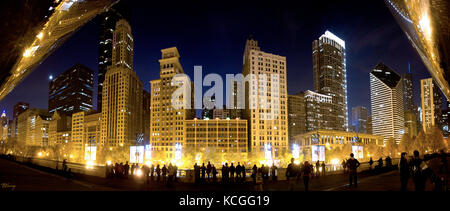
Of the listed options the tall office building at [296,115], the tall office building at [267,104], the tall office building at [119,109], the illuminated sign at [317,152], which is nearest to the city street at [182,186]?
the illuminated sign at [317,152]

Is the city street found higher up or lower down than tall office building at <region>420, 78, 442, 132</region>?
lower down

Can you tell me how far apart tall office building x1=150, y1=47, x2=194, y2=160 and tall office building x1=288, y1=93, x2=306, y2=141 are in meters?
95.3

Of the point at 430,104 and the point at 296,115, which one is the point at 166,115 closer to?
the point at 296,115

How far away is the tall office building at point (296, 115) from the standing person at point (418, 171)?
181371 millimetres

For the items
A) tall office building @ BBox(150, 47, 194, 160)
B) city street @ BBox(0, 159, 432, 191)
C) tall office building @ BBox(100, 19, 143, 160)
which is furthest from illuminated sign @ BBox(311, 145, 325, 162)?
tall office building @ BBox(100, 19, 143, 160)

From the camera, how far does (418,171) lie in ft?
31.4

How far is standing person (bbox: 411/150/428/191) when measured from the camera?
950 centimetres

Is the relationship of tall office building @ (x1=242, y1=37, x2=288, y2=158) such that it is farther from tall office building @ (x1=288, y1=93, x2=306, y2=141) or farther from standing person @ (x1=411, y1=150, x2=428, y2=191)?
standing person @ (x1=411, y1=150, x2=428, y2=191)

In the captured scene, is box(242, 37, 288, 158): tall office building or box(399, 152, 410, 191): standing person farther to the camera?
box(242, 37, 288, 158): tall office building

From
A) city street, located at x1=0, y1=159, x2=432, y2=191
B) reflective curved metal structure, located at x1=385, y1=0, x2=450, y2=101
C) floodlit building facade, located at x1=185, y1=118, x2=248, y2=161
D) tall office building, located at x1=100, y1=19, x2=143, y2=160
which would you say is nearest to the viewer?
reflective curved metal structure, located at x1=385, y1=0, x2=450, y2=101

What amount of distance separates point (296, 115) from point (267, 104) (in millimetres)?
84187
